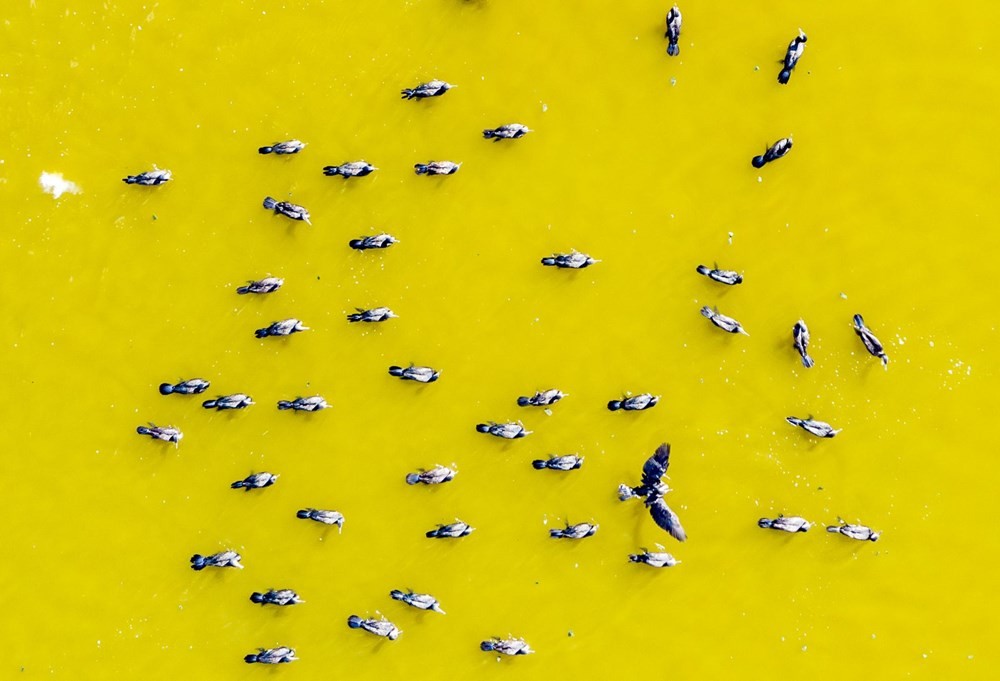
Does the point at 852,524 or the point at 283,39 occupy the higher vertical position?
the point at 283,39

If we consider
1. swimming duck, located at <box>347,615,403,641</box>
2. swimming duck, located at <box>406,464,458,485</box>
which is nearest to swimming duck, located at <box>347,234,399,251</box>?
swimming duck, located at <box>406,464,458,485</box>

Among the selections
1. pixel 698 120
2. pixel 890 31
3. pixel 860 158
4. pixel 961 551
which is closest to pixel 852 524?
pixel 961 551

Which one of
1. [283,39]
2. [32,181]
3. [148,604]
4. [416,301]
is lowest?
[148,604]

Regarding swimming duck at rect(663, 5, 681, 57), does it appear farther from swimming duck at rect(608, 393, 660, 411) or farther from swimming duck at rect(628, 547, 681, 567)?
swimming duck at rect(628, 547, 681, 567)

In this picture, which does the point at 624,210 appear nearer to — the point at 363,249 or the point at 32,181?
the point at 363,249

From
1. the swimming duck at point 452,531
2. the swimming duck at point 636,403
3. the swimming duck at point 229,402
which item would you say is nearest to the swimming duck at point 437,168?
the swimming duck at point 636,403

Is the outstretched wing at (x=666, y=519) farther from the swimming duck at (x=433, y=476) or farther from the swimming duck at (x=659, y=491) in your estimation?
the swimming duck at (x=433, y=476)

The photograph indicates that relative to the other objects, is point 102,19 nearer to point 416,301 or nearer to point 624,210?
point 416,301
